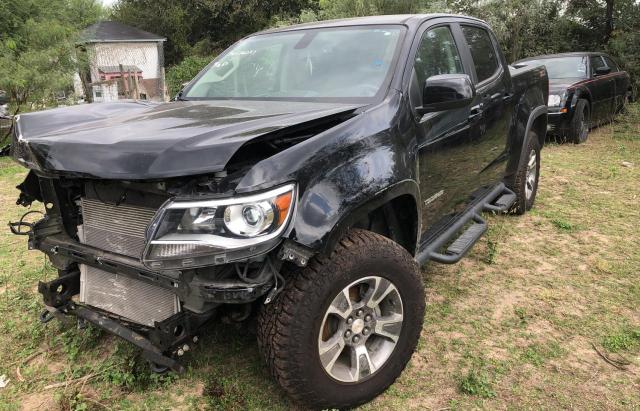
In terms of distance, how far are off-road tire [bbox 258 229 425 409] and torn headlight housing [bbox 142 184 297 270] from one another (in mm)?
321

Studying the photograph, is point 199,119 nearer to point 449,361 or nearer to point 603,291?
point 449,361

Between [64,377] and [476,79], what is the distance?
343 centimetres

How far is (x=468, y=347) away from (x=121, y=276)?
2034 mm

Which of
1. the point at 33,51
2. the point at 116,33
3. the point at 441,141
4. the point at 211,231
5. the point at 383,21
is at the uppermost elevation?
the point at 116,33

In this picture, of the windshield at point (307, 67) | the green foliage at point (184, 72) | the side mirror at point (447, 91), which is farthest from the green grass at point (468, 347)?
the green foliage at point (184, 72)

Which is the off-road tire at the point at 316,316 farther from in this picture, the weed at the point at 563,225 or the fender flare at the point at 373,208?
the weed at the point at 563,225

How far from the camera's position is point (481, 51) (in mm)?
4168

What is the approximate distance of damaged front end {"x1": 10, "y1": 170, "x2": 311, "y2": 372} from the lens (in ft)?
6.31

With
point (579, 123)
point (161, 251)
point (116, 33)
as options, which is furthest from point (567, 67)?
point (116, 33)

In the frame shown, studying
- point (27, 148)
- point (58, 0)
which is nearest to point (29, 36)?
point (58, 0)

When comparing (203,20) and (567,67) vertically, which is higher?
(203,20)

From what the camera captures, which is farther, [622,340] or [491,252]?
[491,252]

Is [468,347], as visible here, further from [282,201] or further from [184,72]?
[184,72]

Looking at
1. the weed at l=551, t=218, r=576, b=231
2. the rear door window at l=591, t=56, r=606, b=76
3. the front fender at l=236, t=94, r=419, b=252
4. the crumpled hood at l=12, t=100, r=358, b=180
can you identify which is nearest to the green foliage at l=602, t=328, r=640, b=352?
the front fender at l=236, t=94, r=419, b=252
